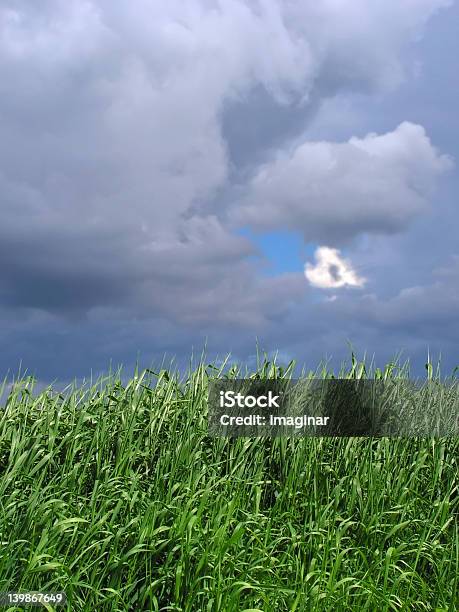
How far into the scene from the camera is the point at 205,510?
5.60 m

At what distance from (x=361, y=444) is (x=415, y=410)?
801 millimetres

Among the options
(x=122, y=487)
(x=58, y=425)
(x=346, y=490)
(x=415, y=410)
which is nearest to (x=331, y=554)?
(x=346, y=490)

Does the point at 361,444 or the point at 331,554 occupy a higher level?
the point at 361,444

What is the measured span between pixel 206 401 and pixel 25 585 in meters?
2.61

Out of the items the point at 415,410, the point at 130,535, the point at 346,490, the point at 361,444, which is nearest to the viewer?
the point at 130,535

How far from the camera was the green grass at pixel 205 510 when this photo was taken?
4.78 m

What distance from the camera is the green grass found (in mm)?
4781

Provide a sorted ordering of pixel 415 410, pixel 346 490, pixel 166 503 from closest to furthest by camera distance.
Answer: pixel 166 503 < pixel 346 490 < pixel 415 410

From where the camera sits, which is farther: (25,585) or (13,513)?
(13,513)

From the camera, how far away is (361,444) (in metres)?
6.81

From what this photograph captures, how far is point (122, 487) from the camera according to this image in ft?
19.4

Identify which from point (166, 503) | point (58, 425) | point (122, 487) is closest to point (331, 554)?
point (166, 503)

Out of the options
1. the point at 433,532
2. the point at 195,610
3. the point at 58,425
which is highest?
the point at 58,425

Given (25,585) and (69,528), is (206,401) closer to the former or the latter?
(69,528)
